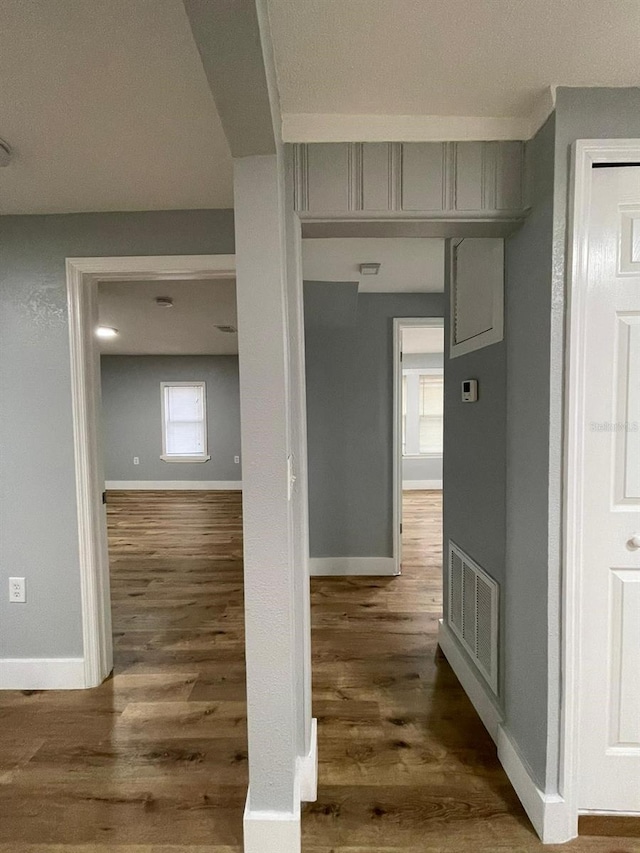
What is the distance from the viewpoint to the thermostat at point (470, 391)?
1968 millimetres

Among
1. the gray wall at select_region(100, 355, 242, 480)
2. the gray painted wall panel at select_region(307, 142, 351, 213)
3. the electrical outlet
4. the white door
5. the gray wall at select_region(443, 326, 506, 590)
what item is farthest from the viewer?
the gray wall at select_region(100, 355, 242, 480)

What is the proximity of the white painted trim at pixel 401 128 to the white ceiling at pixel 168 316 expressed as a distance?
1837 millimetres

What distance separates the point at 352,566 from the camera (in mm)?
3613

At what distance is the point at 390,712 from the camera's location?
2.02 metres

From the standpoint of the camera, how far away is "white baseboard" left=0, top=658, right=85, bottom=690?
87.7 inches

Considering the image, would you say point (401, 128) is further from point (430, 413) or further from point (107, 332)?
point (430, 413)

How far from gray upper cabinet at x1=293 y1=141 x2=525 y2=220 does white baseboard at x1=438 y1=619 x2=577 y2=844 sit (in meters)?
1.86

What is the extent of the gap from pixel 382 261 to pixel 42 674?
2882 millimetres

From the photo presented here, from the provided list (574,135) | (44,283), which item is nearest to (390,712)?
(574,135)

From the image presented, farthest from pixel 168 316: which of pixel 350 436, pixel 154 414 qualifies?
pixel 154 414

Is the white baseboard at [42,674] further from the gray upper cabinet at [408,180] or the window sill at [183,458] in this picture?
the window sill at [183,458]

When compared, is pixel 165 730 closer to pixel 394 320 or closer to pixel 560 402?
pixel 560 402

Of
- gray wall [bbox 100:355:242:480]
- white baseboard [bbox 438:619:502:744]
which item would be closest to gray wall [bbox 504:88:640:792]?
white baseboard [bbox 438:619:502:744]

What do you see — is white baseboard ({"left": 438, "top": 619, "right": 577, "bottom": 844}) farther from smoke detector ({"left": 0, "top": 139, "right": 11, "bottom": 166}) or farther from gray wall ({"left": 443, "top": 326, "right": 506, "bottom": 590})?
smoke detector ({"left": 0, "top": 139, "right": 11, "bottom": 166})
